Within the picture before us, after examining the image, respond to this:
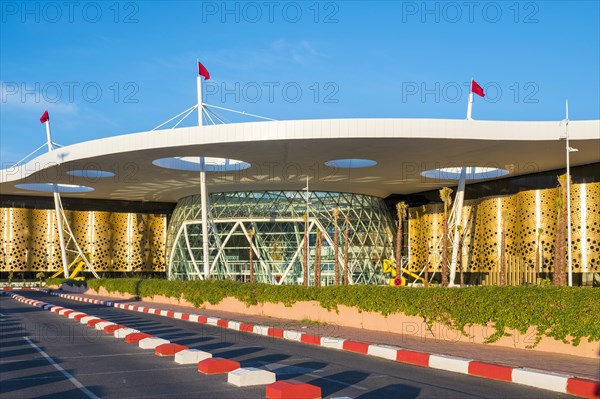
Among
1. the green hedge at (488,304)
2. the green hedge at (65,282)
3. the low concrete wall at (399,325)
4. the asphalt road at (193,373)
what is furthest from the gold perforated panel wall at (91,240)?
the asphalt road at (193,373)

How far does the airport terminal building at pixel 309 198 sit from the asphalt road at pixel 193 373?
633 inches

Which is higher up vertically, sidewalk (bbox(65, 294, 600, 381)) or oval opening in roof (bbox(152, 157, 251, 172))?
oval opening in roof (bbox(152, 157, 251, 172))

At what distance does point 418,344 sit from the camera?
1655cm

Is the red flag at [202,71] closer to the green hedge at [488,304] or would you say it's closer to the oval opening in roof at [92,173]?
the oval opening in roof at [92,173]

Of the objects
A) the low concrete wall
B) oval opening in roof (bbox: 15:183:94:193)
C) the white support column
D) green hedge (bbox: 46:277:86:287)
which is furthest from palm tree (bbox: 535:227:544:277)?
oval opening in roof (bbox: 15:183:94:193)

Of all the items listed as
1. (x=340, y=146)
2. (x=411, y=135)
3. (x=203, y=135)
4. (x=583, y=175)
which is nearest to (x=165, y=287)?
(x=203, y=135)

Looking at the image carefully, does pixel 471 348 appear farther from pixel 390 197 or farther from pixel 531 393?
pixel 390 197

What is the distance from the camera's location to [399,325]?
19.4 metres

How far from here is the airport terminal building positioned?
32.5 m

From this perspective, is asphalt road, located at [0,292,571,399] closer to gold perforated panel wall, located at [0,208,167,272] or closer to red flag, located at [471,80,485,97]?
red flag, located at [471,80,485,97]

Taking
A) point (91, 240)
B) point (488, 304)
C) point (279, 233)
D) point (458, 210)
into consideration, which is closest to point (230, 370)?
point (488, 304)

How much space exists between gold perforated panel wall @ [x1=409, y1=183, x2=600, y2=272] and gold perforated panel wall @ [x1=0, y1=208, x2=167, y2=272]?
30658 millimetres

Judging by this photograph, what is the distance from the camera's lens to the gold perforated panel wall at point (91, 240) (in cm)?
6662

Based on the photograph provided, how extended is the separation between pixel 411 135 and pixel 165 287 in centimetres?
1558
